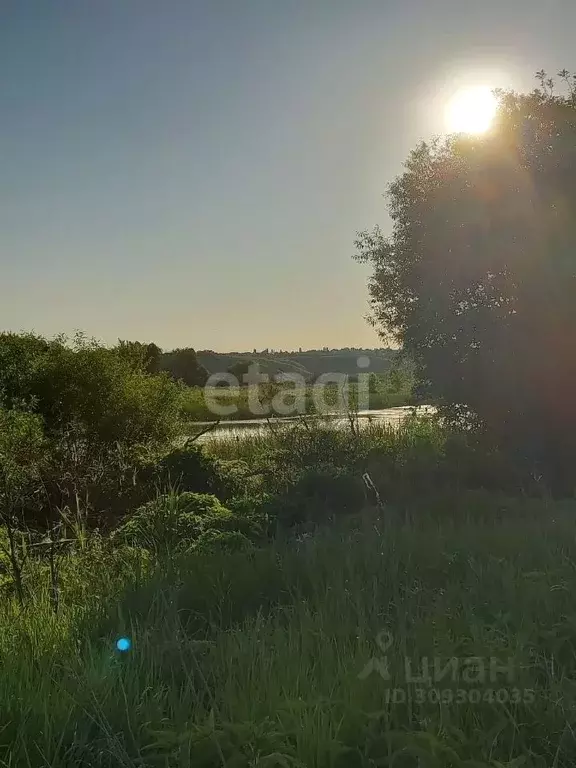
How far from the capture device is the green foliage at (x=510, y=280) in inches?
453

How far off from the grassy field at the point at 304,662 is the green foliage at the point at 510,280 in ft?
22.8

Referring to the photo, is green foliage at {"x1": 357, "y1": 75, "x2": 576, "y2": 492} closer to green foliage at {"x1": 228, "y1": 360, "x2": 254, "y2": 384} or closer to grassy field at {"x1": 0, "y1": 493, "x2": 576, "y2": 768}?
grassy field at {"x1": 0, "y1": 493, "x2": 576, "y2": 768}

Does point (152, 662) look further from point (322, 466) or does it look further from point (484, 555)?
point (322, 466)

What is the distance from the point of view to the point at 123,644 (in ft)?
12.3

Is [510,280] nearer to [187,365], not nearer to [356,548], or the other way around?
[356,548]

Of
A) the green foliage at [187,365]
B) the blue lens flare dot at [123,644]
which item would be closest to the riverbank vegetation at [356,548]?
the blue lens flare dot at [123,644]

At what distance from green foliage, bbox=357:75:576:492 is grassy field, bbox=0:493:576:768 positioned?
6953 mm

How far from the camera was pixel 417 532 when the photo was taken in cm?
607

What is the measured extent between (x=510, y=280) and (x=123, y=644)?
988 cm

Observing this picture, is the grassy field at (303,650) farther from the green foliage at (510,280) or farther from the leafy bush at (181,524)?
the green foliage at (510,280)

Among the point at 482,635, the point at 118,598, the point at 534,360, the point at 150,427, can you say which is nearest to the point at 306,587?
the point at 118,598

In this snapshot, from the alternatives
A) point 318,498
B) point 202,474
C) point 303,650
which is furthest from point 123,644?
point 202,474

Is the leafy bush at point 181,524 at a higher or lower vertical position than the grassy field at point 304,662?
lower

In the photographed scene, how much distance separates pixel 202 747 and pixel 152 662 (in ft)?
2.80
